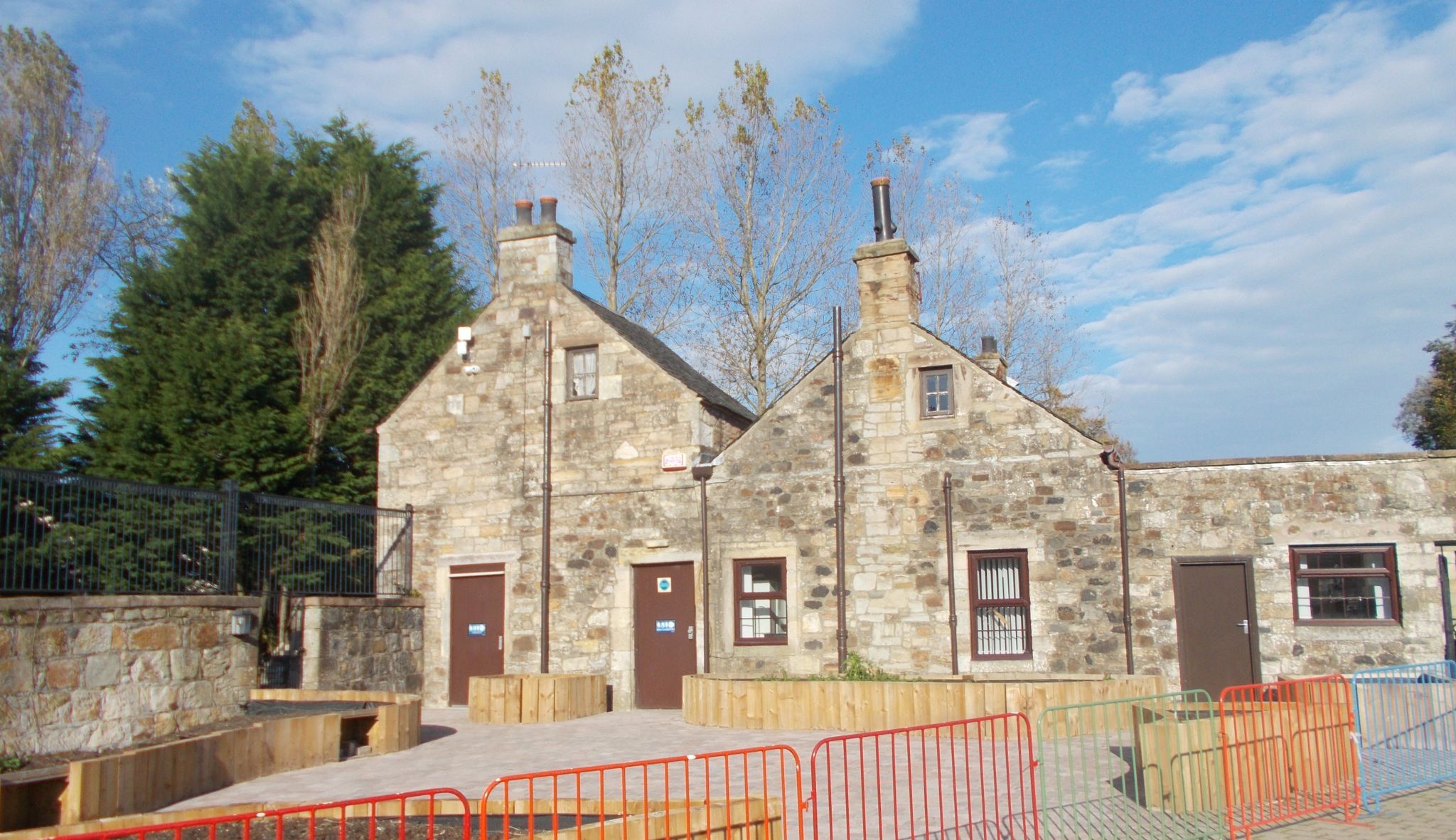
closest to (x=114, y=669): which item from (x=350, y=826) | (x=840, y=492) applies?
(x=350, y=826)

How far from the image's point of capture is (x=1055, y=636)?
46.9 feet

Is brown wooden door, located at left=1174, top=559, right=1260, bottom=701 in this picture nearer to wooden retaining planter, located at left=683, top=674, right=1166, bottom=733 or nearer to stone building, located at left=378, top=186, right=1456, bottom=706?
stone building, located at left=378, top=186, right=1456, bottom=706

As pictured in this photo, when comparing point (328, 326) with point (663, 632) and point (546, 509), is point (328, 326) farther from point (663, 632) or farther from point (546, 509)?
point (663, 632)

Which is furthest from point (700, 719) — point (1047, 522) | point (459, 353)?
point (459, 353)

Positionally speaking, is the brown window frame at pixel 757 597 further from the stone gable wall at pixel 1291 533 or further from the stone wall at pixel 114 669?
the stone wall at pixel 114 669

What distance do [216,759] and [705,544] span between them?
24.9 ft

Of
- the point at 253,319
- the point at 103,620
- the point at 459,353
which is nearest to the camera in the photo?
the point at 103,620

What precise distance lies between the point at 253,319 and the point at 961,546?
12527mm

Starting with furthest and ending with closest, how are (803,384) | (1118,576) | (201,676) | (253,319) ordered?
(253,319)
(803,384)
(1118,576)
(201,676)

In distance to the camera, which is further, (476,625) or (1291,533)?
(476,625)

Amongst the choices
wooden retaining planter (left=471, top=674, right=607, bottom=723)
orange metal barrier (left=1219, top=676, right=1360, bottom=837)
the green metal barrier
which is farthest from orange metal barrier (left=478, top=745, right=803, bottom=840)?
wooden retaining planter (left=471, top=674, right=607, bottom=723)

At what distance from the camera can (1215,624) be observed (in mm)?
13797

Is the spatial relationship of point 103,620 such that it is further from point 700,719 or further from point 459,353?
point 459,353

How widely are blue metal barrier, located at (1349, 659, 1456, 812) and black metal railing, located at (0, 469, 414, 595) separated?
11.3 m
